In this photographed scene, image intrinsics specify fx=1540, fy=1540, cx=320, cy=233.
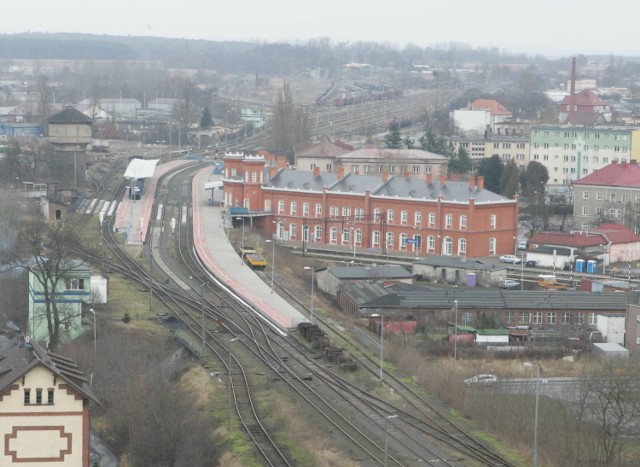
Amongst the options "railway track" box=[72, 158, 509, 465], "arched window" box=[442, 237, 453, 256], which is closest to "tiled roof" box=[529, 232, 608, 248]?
"arched window" box=[442, 237, 453, 256]

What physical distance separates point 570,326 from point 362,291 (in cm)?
599

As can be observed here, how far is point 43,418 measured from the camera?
24047mm

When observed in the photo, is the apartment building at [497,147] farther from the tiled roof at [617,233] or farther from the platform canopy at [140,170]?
the tiled roof at [617,233]

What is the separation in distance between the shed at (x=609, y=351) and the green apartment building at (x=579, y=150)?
3723 cm

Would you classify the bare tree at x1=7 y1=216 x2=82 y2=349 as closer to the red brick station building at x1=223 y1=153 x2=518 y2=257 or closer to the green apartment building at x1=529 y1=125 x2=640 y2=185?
the red brick station building at x1=223 y1=153 x2=518 y2=257

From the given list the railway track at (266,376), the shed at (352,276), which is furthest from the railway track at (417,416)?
the shed at (352,276)

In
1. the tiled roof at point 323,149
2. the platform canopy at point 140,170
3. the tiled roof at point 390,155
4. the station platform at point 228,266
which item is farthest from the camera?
the tiled roof at point 323,149

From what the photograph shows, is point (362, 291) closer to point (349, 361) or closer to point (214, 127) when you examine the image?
point (349, 361)

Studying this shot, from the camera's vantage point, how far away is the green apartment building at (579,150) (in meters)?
74.2

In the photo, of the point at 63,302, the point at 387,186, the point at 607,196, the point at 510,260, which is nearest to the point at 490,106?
the point at 607,196

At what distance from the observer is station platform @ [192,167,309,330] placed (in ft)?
130

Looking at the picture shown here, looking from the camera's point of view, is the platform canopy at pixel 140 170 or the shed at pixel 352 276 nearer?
the shed at pixel 352 276

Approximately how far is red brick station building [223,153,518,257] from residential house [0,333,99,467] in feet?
93.9

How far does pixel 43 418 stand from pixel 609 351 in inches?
663
